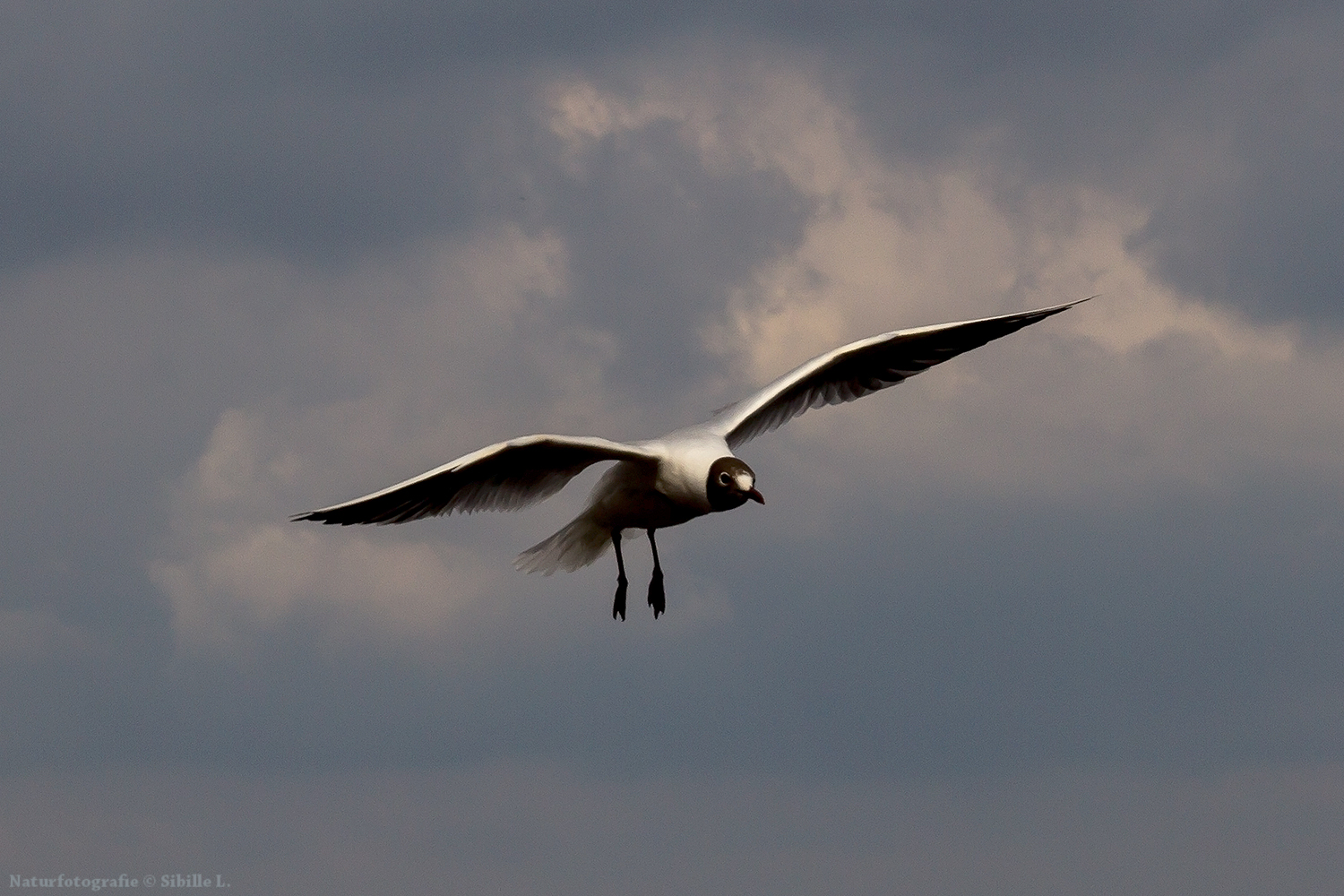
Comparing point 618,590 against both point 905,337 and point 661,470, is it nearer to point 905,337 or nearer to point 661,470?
point 661,470

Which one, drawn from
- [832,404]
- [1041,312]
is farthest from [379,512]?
[1041,312]

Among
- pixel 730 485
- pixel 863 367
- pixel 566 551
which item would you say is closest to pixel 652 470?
pixel 730 485

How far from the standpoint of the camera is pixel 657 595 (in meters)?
27.2

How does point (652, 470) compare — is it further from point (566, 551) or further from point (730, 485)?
point (566, 551)

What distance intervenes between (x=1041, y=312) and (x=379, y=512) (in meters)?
11.0

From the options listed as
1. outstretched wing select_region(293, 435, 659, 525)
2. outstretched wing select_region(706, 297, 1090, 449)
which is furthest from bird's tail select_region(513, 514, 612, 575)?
outstretched wing select_region(293, 435, 659, 525)

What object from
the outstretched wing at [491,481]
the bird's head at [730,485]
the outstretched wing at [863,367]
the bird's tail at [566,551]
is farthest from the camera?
the bird's tail at [566,551]

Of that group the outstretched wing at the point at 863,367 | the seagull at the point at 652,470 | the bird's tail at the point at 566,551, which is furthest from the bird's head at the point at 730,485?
the bird's tail at the point at 566,551

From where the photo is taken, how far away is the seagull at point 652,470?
74.4 ft

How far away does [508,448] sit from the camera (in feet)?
73.6

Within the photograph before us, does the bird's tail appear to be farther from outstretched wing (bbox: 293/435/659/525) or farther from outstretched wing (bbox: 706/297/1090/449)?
outstretched wing (bbox: 293/435/659/525)

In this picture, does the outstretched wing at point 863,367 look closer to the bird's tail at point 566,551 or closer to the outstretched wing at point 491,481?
the bird's tail at point 566,551

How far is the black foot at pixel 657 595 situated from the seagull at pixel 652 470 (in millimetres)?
13

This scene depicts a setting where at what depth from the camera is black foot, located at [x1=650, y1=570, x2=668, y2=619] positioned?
89.0 feet
